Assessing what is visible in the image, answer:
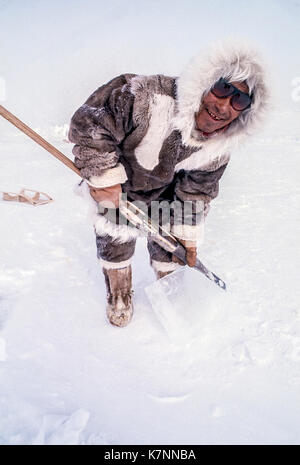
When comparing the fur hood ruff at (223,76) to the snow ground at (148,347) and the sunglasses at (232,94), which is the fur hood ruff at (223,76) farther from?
the snow ground at (148,347)

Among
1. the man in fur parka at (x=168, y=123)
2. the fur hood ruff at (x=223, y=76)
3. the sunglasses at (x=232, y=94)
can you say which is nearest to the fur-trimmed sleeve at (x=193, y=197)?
the man in fur parka at (x=168, y=123)

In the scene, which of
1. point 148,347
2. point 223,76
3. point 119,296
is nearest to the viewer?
point 223,76

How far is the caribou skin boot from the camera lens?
1.49 metres

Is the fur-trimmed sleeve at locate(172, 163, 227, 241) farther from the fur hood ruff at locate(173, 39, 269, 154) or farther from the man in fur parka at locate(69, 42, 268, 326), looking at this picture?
the fur hood ruff at locate(173, 39, 269, 154)

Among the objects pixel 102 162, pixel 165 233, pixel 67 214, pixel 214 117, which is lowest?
pixel 67 214

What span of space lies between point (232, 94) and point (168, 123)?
256 mm

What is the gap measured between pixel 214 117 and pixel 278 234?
1430 millimetres

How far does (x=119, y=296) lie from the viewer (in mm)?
1520

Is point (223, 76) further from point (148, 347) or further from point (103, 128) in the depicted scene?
point (148, 347)

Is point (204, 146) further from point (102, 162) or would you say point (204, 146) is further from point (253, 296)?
point (253, 296)

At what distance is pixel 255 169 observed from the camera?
3.69m

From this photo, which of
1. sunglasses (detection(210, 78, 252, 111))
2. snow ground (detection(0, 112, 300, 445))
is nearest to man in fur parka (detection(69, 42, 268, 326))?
sunglasses (detection(210, 78, 252, 111))

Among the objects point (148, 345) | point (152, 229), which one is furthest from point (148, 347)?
point (152, 229)
